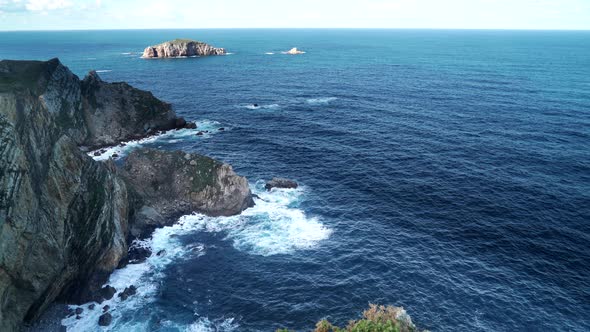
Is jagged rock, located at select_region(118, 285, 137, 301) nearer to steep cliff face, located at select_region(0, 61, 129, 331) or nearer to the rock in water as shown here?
steep cliff face, located at select_region(0, 61, 129, 331)

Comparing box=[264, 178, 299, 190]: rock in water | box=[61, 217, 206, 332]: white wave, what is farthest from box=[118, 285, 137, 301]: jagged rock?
box=[264, 178, 299, 190]: rock in water

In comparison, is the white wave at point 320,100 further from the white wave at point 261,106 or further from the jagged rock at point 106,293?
the jagged rock at point 106,293

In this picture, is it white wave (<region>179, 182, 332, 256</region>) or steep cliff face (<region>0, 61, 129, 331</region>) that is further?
white wave (<region>179, 182, 332, 256</region>)

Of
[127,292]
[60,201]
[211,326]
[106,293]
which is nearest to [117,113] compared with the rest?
[60,201]

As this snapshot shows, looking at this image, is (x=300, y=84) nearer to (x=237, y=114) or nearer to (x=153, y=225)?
(x=237, y=114)

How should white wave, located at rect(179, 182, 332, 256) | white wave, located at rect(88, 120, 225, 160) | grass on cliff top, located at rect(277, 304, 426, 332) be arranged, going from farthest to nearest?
white wave, located at rect(88, 120, 225, 160) → white wave, located at rect(179, 182, 332, 256) → grass on cliff top, located at rect(277, 304, 426, 332)

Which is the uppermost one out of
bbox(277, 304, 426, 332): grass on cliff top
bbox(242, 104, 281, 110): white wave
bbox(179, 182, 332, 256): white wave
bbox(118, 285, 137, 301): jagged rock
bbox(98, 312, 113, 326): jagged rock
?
bbox(242, 104, 281, 110): white wave

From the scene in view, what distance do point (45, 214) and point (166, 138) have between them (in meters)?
65.7

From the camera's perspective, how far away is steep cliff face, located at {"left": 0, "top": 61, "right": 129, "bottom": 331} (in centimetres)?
4397

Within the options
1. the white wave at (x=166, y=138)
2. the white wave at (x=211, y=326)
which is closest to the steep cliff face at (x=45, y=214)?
the white wave at (x=211, y=326)

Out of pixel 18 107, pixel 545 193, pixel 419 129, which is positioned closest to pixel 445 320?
pixel 545 193

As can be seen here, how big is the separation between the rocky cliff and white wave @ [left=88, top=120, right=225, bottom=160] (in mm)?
22130

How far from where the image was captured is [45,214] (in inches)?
1916

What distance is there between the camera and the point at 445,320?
50.2 meters
